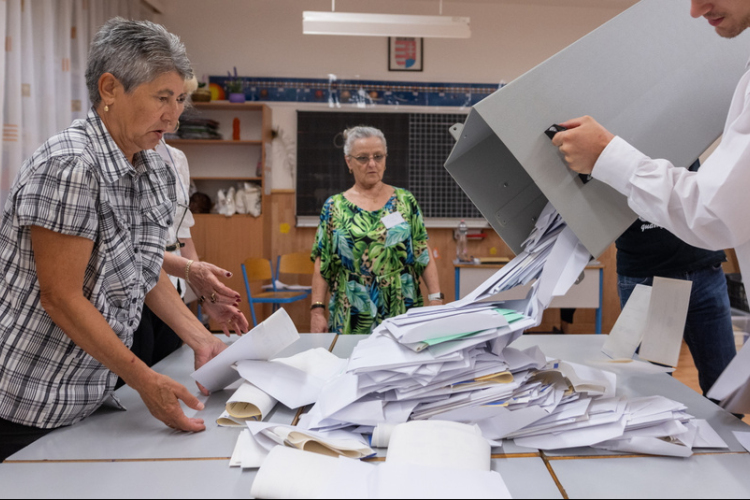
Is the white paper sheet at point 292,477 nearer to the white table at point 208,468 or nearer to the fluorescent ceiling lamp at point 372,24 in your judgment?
the white table at point 208,468

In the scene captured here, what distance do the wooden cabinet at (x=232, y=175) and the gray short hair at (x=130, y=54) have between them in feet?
12.6

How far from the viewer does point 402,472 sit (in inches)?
31.0

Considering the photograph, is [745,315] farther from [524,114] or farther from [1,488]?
[1,488]

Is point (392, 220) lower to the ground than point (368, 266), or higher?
higher

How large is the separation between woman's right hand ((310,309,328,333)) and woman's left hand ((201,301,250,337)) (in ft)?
3.04

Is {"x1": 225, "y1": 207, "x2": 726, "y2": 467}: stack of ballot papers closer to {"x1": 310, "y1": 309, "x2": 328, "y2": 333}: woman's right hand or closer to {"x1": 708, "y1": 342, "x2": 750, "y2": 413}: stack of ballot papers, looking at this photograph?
{"x1": 708, "y1": 342, "x2": 750, "y2": 413}: stack of ballot papers

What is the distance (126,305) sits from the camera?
3.77 feet

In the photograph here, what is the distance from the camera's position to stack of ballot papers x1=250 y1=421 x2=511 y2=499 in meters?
0.76

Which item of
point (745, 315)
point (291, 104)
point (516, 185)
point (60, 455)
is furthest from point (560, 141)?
point (291, 104)

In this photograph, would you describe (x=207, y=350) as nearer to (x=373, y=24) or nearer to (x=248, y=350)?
(x=248, y=350)

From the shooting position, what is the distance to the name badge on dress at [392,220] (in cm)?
251

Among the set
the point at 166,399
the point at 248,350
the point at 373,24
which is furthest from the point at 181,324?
the point at 373,24

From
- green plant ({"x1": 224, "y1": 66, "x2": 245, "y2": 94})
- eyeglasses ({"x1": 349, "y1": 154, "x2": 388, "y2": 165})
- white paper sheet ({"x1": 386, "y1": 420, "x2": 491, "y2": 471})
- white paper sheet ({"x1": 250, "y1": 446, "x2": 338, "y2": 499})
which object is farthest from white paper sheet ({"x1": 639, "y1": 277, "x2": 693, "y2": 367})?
green plant ({"x1": 224, "y1": 66, "x2": 245, "y2": 94})

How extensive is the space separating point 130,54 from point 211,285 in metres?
0.61
